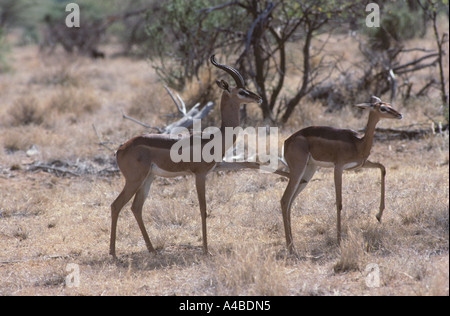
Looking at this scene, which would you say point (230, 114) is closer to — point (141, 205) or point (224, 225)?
point (141, 205)

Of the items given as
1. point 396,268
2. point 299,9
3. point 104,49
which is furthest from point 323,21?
point 104,49

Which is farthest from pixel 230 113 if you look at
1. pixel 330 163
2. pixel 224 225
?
pixel 224 225

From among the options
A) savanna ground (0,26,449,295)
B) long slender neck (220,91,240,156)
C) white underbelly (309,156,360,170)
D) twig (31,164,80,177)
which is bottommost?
savanna ground (0,26,449,295)

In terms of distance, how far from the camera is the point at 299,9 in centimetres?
1093

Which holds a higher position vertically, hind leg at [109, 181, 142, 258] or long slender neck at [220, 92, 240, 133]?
long slender neck at [220, 92, 240, 133]

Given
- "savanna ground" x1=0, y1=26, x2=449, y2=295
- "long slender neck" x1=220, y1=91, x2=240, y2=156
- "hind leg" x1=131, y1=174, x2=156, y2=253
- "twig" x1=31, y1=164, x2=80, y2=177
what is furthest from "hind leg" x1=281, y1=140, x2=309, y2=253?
"twig" x1=31, y1=164, x2=80, y2=177

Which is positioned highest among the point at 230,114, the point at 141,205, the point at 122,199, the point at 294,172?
the point at 230,114

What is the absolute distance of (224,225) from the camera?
677cm

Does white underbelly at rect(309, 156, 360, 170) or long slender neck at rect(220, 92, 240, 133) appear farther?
long slender neck at rect(220, 92, 240, 133)

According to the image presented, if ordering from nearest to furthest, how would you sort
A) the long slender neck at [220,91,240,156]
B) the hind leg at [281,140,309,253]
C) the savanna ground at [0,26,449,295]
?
1. the savanna ground at [0,26,449,295]
2. the hind leg at [281,140,309,253]
3. the long slender neck at [220,91,240,156]

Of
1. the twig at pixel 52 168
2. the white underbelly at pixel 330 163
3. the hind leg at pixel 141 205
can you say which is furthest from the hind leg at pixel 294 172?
the twig at pixel 52 168

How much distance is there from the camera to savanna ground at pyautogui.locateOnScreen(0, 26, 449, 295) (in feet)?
16.0

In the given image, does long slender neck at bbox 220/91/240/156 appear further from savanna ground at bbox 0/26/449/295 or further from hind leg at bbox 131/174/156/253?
savanna ground at bbox 0/26/449/295
